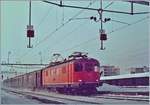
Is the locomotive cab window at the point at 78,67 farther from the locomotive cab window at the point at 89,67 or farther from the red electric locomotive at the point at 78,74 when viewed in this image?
the locomotive cab window at the point at 89,67

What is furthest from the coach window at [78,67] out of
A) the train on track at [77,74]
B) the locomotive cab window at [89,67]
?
the locomotive cab window at [89,67]

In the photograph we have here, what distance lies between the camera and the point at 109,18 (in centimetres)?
1788

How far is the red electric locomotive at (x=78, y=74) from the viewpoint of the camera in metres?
22.4

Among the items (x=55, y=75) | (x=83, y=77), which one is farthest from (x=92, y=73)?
(x=55, y=75)

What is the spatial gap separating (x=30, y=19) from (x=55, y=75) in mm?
9461

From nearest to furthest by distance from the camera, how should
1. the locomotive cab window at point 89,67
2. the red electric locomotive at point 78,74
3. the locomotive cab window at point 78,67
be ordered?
the red electric locomotive at point 78,74 → the locomotive cab window at point 78,67 → the locomotive cab window at point 89,67

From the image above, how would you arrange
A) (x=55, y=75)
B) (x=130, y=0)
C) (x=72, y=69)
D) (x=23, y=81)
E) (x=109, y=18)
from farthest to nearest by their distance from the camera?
(x=23, y=81)
(x=55, y=75)
(x=72, y=69)
(x=109, y=18)
(x=130, y=0)

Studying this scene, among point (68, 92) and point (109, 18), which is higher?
point (109, 18)

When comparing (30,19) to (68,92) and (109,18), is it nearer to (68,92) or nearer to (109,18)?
(109,18)

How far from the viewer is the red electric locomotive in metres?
22.4

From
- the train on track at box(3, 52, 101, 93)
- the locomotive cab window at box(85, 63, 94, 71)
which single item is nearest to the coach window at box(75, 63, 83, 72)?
the train on track at box(3, 52, 101, 93)

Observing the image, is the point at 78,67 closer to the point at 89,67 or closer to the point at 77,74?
the point at 77,74

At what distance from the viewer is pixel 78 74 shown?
22.6m

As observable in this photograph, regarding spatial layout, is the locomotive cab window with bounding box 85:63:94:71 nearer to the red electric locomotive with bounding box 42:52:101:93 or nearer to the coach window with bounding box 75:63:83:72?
the red electric locomotive with bounding box 42:52:101:93
